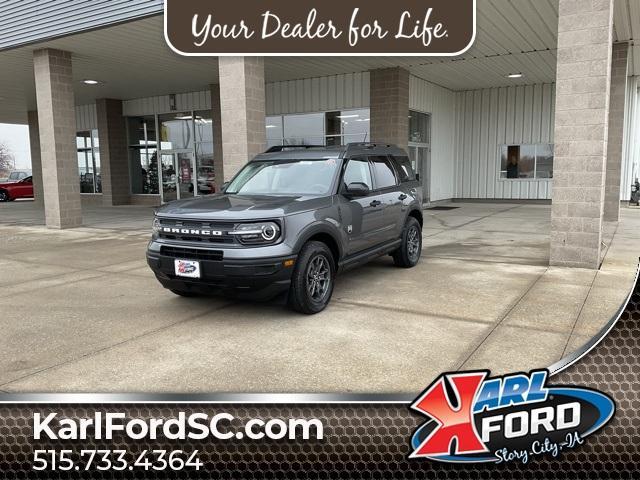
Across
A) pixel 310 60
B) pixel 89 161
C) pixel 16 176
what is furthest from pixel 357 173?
pixel 16 176

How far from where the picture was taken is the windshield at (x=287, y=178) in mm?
6262

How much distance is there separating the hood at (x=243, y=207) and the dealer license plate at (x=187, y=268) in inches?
18.1

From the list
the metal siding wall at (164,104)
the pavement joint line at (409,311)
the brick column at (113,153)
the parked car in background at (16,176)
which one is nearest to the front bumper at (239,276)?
the pavement joint line at (409,311)

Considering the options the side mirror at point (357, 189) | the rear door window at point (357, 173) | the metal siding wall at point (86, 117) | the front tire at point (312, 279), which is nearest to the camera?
the front tire at point (312, 279)

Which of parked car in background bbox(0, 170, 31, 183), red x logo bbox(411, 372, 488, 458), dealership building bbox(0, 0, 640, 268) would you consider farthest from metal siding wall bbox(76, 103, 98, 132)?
red x logo bbox(411, 372, 488, 458)

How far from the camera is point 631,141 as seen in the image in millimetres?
18797

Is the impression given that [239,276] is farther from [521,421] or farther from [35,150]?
[35,150]

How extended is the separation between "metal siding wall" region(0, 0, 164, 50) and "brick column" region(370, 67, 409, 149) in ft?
24.1

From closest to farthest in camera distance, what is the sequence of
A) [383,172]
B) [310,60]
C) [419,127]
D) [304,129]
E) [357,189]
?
[357,189]
[383,172]
[310,60]
[419,127]
[304,129]

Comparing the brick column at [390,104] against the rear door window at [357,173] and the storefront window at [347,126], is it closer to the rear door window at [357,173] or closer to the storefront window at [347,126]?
the storefront window at [347,126]

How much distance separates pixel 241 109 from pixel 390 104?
23.6 ft

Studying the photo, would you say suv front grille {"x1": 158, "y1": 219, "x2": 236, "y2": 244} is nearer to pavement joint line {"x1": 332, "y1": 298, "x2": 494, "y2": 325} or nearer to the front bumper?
the front bumper

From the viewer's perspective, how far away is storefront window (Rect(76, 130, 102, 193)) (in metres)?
24.8

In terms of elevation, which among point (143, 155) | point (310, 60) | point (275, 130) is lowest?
point (143, 155)
